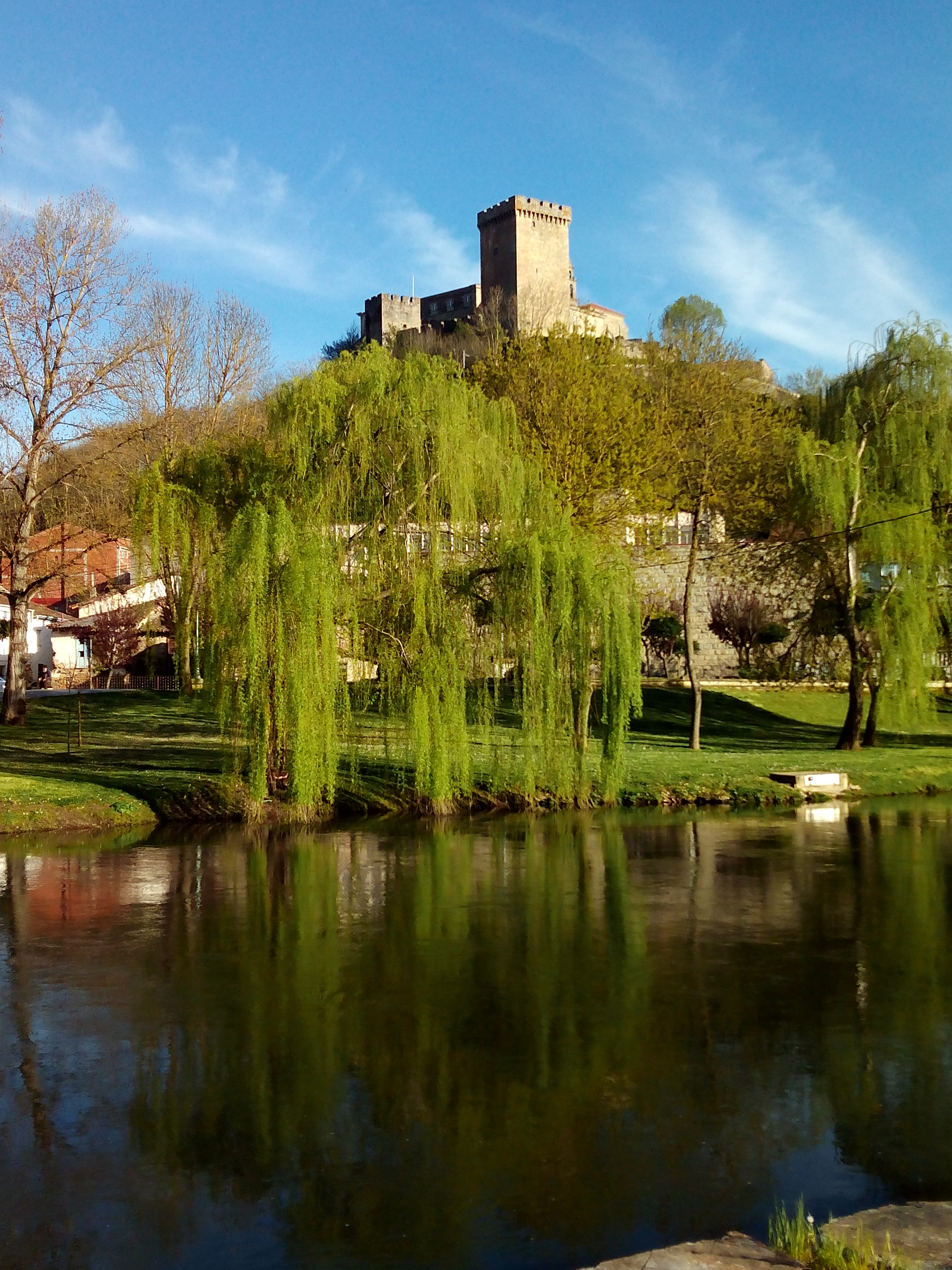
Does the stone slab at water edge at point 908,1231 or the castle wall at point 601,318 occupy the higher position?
the castle wall at point 601,318

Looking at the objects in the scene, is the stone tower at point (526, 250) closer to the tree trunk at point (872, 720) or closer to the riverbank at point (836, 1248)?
the tree trunk at point (872, 720)

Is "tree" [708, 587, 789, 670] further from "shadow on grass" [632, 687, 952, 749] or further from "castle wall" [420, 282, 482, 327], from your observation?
"castle wall" [420, 282, 482, 327]

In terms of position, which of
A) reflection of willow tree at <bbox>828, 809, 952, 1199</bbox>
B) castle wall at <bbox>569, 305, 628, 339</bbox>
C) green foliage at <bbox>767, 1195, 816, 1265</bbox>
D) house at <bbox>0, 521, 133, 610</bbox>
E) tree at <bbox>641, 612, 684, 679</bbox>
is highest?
castle wall at <bbox>569, 305, 628, 339</bbox>

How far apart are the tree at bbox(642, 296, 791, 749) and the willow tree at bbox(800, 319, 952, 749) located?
153 cm

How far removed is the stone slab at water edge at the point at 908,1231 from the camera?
5277mm

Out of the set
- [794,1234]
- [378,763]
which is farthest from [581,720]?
[794,1234]

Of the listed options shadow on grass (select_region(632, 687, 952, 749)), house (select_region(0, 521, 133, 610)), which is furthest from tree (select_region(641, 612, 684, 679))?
house (select_region(0, 521, 133, 610))

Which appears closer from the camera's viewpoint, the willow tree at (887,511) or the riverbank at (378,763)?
the riverbank at (378,763)

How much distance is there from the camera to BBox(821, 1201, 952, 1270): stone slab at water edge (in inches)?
208

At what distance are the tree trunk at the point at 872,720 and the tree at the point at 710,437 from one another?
4.61 metres

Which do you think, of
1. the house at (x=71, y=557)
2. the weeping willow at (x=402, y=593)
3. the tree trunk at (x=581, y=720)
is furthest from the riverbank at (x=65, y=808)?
the tree trunk at (x=581, y=720)

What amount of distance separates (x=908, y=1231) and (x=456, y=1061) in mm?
3918

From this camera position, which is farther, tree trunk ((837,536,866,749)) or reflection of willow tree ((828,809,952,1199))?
tree trunk ((837,536,866,749))

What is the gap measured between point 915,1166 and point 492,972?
497 cm
